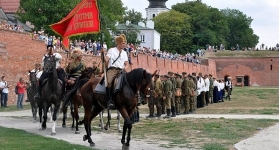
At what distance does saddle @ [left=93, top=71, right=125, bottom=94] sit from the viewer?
1301cm

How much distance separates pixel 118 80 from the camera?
42.9 feet

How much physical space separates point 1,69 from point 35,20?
25800mm

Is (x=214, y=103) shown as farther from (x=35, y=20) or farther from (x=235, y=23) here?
(x=235, y=23)

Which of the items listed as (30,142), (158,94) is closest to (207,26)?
(158,94)

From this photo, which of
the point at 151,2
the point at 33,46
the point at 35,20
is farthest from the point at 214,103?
the point at 151,2

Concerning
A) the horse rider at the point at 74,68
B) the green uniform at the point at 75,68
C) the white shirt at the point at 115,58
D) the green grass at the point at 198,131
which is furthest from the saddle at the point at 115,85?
the green uniform at the point at 75,68

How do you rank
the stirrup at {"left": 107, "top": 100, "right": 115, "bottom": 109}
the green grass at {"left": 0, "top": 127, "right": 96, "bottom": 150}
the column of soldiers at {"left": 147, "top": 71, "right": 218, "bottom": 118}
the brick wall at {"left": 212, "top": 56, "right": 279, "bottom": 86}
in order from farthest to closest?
the brick wall at {"left": 212, "top": 56, "right": 279, "bottom": 86} → the column of soldiers at {"left": 147, "top": 71, "right": 218, "bottom": 118} → the stirrup at {"left": 107, "top": 100, "right": 115, "bottom": 109} → the green grass at {"left": 0, "top": 127, "right": 96, "bottom": 150}

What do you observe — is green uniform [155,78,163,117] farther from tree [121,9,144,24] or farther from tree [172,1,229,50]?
tree [121,9,144,24]

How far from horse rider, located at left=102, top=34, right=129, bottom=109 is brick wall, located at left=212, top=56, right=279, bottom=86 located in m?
87.0

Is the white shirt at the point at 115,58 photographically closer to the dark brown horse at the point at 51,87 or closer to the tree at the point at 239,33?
the dark brown horse at the point at 51,87

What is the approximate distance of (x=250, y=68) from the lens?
100m

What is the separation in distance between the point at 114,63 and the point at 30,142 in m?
2.95

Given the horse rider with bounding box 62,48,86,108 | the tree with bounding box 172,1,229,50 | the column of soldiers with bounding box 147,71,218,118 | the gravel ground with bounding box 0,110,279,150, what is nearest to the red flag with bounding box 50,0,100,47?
the horse rider with bounding box 62,48,86,108

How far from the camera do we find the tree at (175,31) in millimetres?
117000
